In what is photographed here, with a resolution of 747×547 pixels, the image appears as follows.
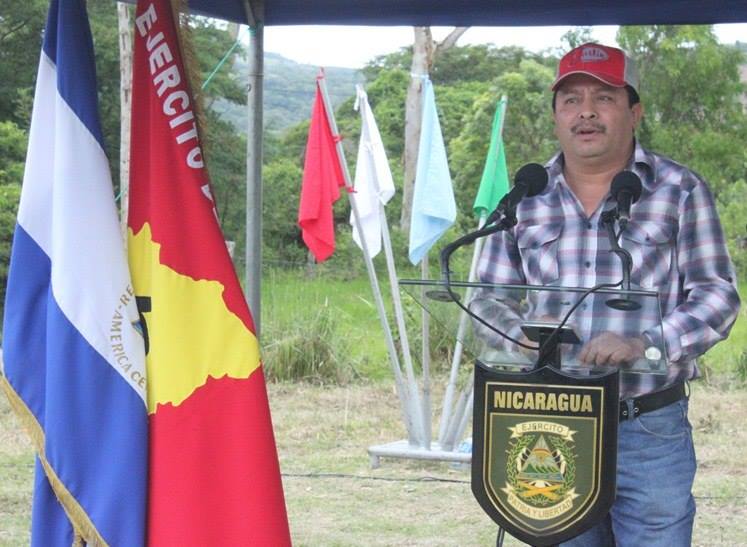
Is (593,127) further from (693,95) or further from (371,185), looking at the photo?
(693,95)

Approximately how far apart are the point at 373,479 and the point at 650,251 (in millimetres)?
4743

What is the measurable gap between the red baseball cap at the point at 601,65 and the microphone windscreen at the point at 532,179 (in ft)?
1.04

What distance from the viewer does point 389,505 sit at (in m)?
6.68

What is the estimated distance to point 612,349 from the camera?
250 cm

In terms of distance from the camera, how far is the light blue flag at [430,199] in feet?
23.7

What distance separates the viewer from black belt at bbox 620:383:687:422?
2.83m

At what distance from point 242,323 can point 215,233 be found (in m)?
0.21

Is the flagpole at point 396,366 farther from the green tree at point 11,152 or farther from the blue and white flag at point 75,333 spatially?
the green tree at point 11,152

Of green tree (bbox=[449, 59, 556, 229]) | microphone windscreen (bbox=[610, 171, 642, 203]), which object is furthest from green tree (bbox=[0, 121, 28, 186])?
microphone windscreen (bbox=[610, 171, 642, 203])

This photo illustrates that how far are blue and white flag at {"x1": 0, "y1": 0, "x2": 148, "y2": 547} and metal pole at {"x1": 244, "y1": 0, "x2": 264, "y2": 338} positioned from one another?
1.27 meters

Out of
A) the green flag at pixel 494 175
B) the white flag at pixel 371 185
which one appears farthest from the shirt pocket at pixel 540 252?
the white flag at pixel 371 185

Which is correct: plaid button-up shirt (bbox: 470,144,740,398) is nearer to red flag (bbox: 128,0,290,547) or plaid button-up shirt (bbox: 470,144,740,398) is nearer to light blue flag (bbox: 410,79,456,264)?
red flag (bbox: 128,0,290,547)

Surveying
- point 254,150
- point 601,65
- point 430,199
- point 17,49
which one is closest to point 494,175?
point 430,199

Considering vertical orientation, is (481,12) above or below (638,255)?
above
